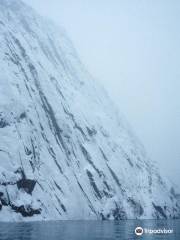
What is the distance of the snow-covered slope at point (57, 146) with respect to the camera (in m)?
46.8

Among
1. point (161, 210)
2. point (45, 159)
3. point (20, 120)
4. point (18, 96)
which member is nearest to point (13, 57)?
point (18, 96)

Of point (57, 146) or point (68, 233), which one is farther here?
point (57, 146)

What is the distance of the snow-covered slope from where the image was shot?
46781 millimetres

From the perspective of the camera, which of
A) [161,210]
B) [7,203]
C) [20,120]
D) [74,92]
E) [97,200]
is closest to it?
[7,203]

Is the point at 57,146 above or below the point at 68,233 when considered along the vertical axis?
below

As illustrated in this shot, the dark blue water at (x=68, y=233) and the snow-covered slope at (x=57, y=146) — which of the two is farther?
the snow-covered slope at (x=57, y=146)

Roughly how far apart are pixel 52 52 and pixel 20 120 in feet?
118

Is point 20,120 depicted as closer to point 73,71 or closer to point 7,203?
point 7,203

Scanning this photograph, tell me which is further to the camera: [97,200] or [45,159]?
[97,200]

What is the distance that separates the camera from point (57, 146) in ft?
189

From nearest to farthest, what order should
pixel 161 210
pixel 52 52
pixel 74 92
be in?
pixel 161 210 < pixel 74 92 < pixel 52 52

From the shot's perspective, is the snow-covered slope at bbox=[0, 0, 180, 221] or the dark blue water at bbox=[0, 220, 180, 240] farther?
the snow-covered slope at bbox=[0, 0, 180, 221]

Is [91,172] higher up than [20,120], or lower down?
lower down

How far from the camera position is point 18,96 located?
178 feet
